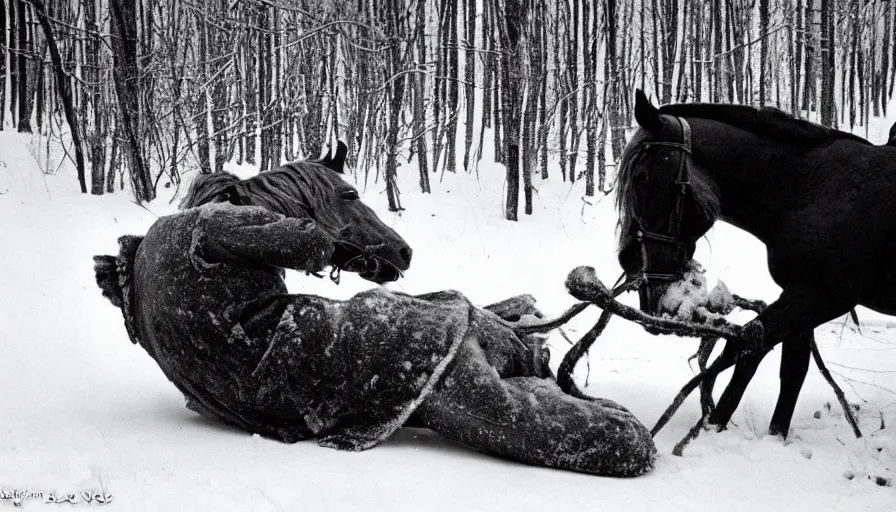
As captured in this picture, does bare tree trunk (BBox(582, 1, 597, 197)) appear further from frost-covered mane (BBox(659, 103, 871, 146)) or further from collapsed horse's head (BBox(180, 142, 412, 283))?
collapsed horse's head (BBox(180, 142, 412, 283))

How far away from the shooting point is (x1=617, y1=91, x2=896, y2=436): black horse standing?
306cm

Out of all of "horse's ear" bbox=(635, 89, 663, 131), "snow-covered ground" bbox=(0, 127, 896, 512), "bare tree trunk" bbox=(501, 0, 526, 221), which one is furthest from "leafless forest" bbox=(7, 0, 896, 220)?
"horse's ear" bbox=(635, 89, 663, 131)

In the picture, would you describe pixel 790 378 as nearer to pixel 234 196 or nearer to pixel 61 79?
pixel 234 196

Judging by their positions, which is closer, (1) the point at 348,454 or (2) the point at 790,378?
(1) the point at 348,454

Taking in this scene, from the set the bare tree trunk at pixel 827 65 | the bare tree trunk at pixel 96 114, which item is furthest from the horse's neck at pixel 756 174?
the bare tree trunk at pixel 827 65

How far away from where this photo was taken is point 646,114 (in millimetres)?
3154

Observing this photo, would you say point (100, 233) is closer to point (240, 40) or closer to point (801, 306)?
point (240, 40)

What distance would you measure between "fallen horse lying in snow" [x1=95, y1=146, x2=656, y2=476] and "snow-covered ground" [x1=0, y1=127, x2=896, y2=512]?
0.34 feet

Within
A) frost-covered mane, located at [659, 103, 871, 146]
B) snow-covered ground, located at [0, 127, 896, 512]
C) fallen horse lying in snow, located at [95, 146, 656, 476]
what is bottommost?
snow-covered ground, located at [0, 127, 896, 512]

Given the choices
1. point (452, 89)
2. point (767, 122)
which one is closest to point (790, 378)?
point (767, 122)

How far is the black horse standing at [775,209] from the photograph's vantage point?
3061 mm

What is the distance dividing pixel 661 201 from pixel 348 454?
172 cm

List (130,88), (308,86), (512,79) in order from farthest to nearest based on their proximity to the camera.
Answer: (308,86) < (512,79) < (130,88)

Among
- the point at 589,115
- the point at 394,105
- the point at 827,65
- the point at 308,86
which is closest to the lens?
the point at 394,105
